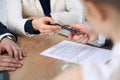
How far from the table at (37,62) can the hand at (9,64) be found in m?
0.02

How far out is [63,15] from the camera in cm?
162

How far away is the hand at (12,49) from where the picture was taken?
1.11m

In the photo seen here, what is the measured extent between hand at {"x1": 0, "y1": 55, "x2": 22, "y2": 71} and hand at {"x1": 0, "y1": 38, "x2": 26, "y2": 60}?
49mm

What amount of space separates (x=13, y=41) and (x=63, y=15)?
1.63 ft

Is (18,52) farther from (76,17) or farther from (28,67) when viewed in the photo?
(76,17)

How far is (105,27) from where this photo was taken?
1.41 feet

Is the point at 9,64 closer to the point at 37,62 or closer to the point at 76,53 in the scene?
the point at 37,62

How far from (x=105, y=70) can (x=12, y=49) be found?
76 centimetres

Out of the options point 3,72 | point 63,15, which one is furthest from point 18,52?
point 63,15

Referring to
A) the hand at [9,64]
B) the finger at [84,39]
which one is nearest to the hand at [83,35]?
the finger at [84,39]

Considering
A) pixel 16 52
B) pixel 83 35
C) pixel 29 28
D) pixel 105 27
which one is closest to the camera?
pixel 105 27

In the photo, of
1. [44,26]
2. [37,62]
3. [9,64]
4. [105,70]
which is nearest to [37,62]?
[37,62]

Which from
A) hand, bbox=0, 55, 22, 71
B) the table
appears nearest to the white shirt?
the table

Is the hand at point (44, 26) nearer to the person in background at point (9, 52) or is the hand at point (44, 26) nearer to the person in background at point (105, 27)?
the person in background at point (9, 52)
